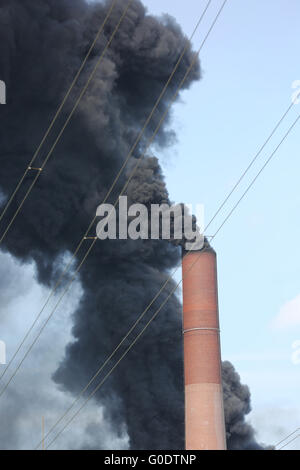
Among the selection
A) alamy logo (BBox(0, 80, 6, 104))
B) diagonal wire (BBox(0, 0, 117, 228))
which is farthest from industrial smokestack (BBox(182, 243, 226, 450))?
alamy logo (BBox(0, 80, 6, 104))

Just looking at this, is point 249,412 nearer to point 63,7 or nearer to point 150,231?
point 150,231

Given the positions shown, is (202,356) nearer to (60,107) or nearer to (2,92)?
(60,107)

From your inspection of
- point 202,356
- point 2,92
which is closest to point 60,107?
point 2,92

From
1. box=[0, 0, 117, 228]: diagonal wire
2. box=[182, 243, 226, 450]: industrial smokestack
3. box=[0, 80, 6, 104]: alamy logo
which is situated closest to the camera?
box=[182, 243, 226, 450]: industrial smokestack

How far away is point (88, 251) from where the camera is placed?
4534 centimetres

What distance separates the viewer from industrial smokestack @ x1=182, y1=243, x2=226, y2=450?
34.6 meters

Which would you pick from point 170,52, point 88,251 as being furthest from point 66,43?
point 88,251

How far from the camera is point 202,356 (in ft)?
115
